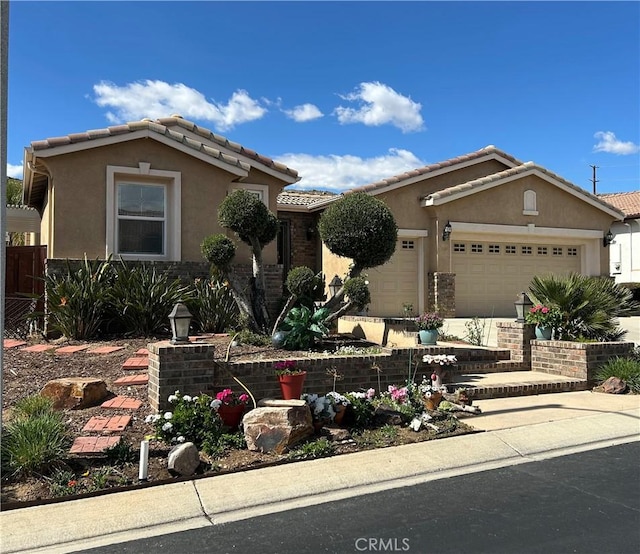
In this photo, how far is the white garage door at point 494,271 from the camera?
59.0 feet

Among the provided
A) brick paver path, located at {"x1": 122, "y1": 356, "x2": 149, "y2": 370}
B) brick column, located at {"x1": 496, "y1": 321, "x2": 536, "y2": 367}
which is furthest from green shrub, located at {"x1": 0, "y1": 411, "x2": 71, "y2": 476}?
brick column, located at {"x1": 496, "y1": 321, "x2": 536, "y2": 367}

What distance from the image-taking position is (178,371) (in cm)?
636

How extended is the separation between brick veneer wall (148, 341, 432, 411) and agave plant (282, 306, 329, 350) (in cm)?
114

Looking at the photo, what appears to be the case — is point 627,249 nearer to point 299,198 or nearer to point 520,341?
point 299,198

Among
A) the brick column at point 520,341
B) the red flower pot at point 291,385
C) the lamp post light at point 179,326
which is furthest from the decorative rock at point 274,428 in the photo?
the brick column at point 520,341

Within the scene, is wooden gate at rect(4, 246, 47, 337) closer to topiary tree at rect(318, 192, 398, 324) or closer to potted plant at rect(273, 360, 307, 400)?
topiary tree at rect(318, 192, 398, 324)

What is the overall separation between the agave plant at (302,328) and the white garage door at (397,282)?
8048 millimetres

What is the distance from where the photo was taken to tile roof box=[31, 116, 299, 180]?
1118 centimetres

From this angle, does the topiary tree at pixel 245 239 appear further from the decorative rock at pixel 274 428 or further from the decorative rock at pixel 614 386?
the decorative rock at pixel 614 386

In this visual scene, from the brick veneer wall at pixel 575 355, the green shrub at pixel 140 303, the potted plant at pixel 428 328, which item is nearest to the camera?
the brick veneer wall at pixel 575 355

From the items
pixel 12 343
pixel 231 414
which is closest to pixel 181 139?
pixel 12 343

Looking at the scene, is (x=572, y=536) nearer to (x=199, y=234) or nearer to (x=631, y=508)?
(x=631, y=508)

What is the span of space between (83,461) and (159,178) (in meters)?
7.99

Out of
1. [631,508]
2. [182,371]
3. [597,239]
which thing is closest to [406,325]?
[182,371]
